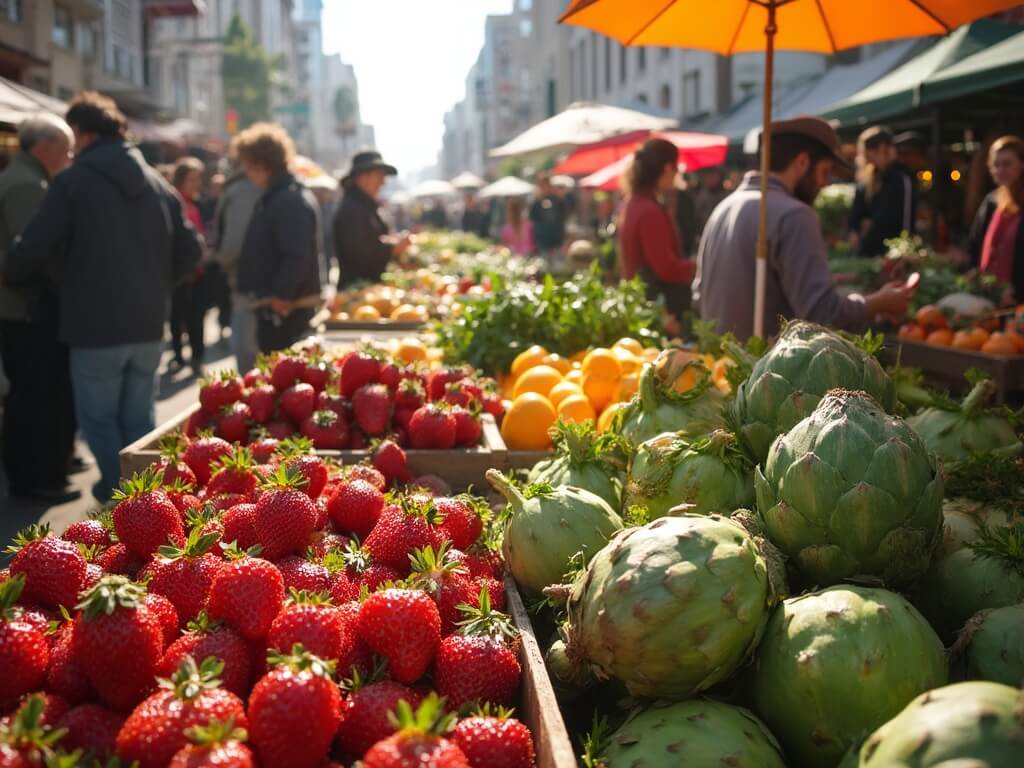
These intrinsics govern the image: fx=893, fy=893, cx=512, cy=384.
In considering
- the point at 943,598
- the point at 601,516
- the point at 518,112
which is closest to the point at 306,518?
the point at 601,516

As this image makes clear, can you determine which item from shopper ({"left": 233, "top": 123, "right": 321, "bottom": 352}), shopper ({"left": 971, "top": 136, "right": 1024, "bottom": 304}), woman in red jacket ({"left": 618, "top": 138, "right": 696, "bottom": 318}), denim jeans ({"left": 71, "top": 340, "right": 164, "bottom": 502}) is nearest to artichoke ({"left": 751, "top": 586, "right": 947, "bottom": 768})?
denim jeans ({"left": 71, "top": 340, "right": 164, "bottom": 502})

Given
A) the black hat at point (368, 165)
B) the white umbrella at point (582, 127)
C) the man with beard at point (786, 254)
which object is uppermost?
the white umbrella at point (582, 127)

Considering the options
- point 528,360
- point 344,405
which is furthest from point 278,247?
point 344,405

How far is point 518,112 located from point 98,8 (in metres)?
56.4

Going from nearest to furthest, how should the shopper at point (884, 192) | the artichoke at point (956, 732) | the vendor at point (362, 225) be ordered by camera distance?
the artichoke at point (956, 732), the vendor at point (362, 225), the shopper at point (884, 192)

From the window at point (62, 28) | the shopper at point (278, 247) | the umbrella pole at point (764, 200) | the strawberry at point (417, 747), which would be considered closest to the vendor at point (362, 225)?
the shopper at point (278, 247)

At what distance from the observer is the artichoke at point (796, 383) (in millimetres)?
1971

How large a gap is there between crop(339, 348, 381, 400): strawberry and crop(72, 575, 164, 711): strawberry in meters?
1.87

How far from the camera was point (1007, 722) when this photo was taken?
1111 millimetres

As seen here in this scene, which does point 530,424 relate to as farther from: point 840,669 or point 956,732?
point 956,732

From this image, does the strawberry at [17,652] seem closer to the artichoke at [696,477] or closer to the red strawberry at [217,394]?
the artichoke at [696,477]

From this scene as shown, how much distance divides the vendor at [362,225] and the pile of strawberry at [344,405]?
14.1 feet

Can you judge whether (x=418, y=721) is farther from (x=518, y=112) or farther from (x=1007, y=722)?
(x=518, y=112)

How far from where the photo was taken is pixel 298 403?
10.6 feet
